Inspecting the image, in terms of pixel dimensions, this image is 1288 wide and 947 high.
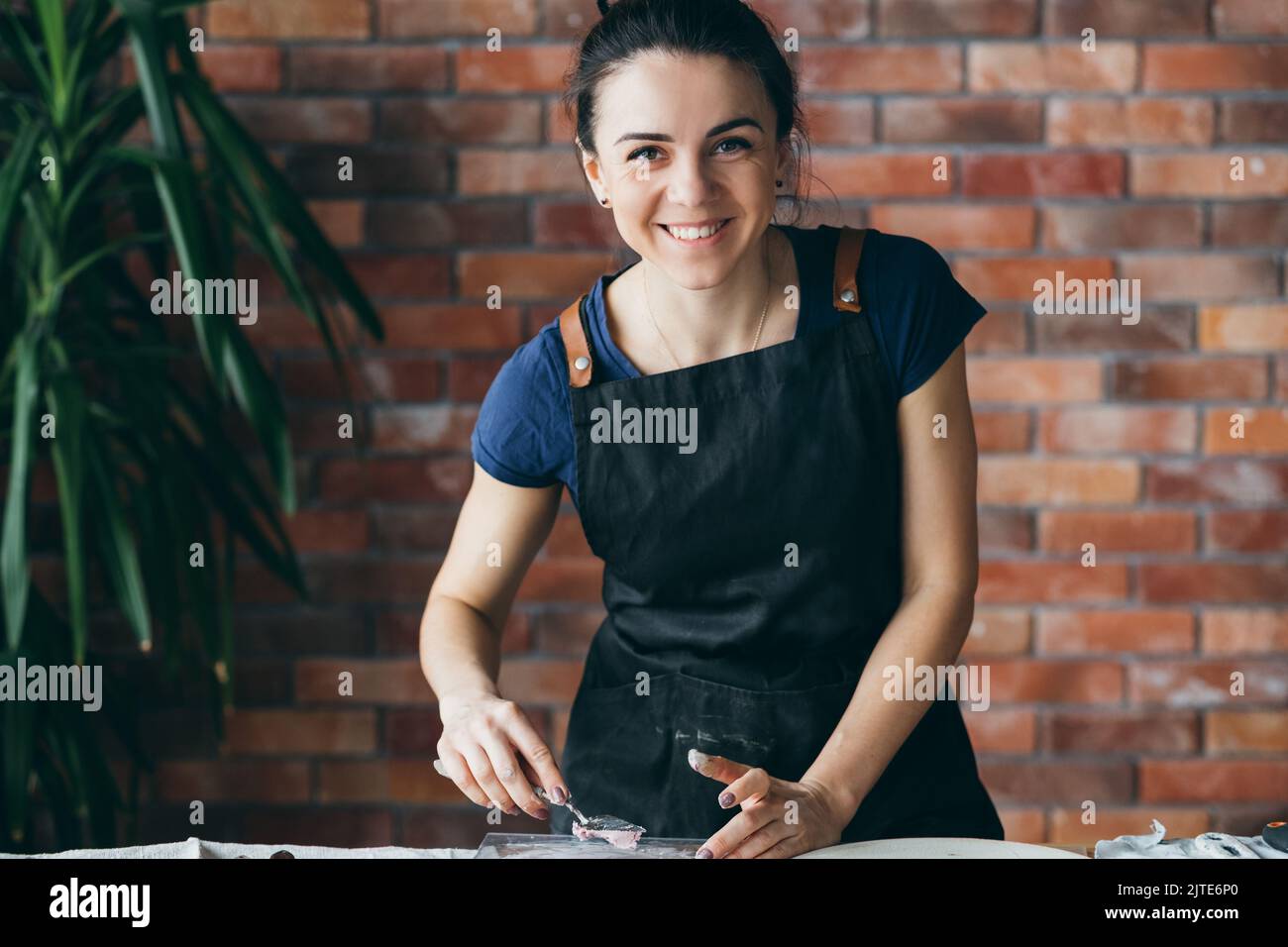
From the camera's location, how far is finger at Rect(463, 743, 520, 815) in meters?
0.97

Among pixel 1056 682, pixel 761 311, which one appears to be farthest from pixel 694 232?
pixel 1056 682

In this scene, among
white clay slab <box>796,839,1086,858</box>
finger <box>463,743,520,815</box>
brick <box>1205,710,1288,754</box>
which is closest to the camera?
white clay slab <box>796,839,1086,858</box>

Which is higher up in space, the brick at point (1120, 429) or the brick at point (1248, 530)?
the brick at point (1120, 429)

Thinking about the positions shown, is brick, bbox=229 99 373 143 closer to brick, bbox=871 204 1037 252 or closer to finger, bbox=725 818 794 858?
brick, bbox=871 204 1037 252

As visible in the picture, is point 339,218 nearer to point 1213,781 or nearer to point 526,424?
point 526,424

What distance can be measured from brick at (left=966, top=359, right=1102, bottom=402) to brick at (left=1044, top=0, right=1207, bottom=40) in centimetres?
51

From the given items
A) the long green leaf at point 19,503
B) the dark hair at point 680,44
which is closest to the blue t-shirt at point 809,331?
the dark hair at point 680,44

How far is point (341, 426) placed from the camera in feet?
6.37

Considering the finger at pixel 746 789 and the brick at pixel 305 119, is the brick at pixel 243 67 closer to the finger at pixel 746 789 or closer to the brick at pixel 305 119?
the brick at pixel 305 119

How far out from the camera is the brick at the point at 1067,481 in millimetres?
1903

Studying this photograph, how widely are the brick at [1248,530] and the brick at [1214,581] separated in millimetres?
29

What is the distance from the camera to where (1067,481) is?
1.91 meters

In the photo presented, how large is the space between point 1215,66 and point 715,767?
153 cm

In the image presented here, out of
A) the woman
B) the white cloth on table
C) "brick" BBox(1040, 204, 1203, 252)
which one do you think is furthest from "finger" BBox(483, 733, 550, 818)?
"brick" BBox(1040, 204, 1203, 252)
